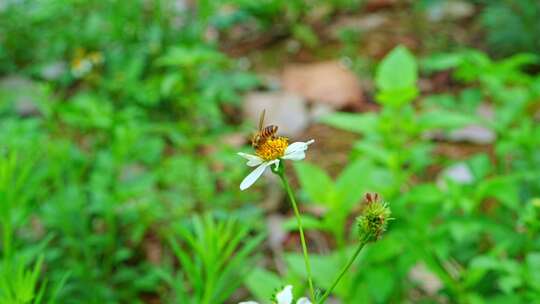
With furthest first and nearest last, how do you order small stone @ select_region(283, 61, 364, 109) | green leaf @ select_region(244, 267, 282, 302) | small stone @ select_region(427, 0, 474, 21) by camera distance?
small stone @ select_region(427, 0, 474, 21) → small stone @ select_region(283, 61, 364, 109) → green leaf @ select_region(244, 267, 282, 302)

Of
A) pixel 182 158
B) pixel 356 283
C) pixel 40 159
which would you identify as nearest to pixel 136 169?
pixel 182 158

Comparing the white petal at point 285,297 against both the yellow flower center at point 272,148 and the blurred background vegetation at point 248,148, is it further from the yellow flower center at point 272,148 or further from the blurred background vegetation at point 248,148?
the blurred background vegetation at point 248,148

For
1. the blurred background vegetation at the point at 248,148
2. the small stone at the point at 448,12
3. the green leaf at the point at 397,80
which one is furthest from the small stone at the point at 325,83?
the green leaf at the point at 397,80

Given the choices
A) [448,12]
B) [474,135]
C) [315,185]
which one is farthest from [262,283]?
[448,12]

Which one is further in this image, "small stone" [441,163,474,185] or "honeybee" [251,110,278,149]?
"small stone" [441,163,474,185]

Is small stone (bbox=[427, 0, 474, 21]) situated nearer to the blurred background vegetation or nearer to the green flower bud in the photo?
the blurred background vegetation

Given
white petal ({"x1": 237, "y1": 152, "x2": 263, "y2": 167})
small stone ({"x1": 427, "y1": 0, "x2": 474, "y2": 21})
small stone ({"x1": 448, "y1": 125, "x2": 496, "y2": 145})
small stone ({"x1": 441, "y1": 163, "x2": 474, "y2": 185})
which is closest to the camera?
white petal ({"x1": 237, "y1": 152, "x2": 263, "y2": 167})

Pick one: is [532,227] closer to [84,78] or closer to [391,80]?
[391,80]

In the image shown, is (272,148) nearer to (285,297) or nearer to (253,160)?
(253,160)

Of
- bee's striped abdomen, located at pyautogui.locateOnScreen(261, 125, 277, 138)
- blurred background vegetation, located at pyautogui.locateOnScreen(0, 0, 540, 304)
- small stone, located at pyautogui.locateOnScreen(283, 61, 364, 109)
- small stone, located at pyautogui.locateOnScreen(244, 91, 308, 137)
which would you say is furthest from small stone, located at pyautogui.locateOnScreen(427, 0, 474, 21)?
bee's striped abdomen, located at pyautogui.locateOnScreen(261, 125, 277, 138)
